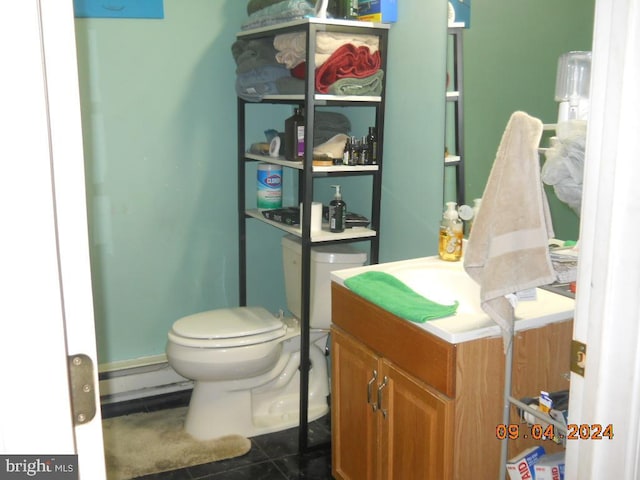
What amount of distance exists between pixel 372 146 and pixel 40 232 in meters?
1.82

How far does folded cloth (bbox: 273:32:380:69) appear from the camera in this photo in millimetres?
2234

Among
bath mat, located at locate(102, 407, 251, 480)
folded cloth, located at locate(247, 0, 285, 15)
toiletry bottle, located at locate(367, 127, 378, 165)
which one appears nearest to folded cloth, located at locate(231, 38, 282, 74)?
folded cloth, located at locate(247, 0, 285, 15)

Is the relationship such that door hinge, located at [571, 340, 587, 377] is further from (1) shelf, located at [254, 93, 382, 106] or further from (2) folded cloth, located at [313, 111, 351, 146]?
(2) folded cloth, located at [313, 111, 351, 146]

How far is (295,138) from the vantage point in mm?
2424

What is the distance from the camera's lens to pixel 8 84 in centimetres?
67

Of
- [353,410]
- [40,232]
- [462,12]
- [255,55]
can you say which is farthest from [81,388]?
[255,55]

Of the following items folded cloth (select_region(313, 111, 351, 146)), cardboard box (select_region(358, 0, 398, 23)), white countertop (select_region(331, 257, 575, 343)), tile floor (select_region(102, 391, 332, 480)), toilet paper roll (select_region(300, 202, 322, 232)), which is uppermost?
cardboard box (select_region(358, 0, 398, 23))

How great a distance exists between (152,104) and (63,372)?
2.24m

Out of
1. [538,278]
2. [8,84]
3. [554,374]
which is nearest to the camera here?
[8,84]

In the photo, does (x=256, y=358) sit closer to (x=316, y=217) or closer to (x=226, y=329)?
(x=226, y=329)

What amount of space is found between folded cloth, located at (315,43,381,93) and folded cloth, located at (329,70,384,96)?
0.05 feet

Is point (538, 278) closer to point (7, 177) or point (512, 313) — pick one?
point (512, 313)

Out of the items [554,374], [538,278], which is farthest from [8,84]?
[554,374]
